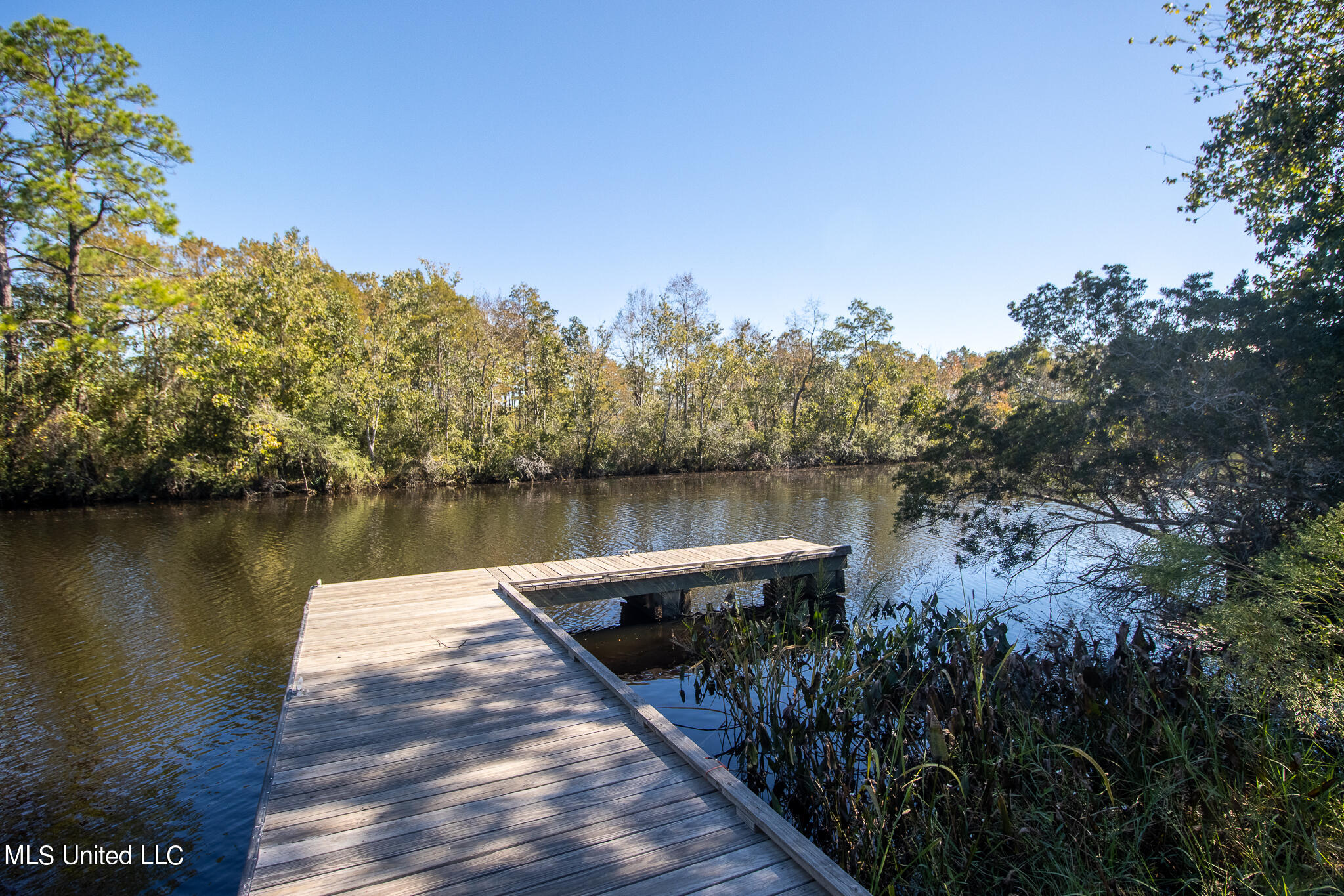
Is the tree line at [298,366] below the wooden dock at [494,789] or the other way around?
the other way around

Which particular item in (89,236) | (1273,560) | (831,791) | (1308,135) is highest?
(89,236)

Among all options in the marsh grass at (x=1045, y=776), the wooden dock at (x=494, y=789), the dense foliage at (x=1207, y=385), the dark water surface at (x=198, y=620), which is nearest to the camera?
the wooden dock at (x=494, y=789)

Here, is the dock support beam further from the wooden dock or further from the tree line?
the tree line

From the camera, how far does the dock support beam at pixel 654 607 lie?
9.69 metres

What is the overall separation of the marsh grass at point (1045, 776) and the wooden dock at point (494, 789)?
0.89 metres

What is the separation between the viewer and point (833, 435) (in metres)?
41.3

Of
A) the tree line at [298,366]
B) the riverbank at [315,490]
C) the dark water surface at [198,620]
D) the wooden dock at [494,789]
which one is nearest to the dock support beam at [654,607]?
the dark water surface at [198,620]

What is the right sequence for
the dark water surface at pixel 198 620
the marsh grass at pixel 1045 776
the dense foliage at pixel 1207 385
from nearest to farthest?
the marsh grass at pixel 1045 776 < the dark water surface at pixel 198 620 < the dense foliage at pixel 1207 385

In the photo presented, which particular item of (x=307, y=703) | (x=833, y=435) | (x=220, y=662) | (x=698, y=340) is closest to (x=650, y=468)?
(x=698, y=340)

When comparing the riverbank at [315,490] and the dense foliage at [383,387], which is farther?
the riverbank at [315,490]

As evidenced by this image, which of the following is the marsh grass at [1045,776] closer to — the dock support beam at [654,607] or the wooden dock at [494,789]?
the wooden dock at [494,789]

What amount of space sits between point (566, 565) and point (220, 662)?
448 centimetres

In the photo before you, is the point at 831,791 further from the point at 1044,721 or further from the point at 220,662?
the point at 220,662

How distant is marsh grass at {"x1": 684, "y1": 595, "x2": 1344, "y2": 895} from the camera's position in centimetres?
311
